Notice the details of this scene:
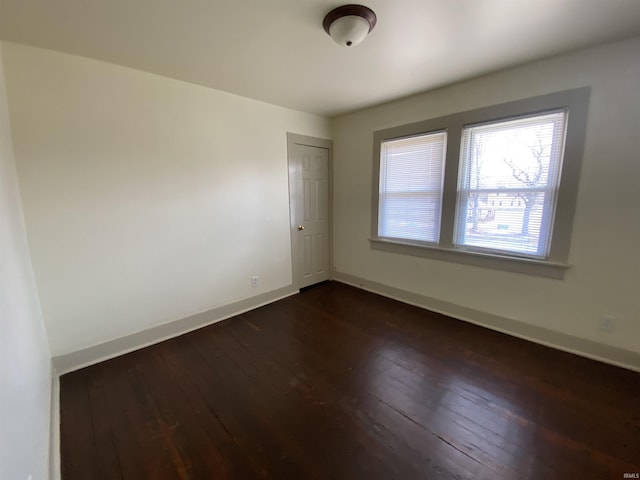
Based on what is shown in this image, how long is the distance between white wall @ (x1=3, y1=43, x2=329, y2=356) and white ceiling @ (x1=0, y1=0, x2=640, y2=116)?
25cm

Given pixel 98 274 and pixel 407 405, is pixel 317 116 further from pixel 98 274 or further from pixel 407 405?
pixel 407 405

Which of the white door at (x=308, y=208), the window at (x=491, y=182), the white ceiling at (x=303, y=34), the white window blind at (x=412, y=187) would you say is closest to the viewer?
the white ceiling at (x=303, y=34)

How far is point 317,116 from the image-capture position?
382 centimetres

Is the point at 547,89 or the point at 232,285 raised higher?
the point at 547,89

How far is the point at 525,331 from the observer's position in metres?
2.57

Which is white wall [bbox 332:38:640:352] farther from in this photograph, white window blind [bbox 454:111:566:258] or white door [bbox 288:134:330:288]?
white door [bbox 288:134:330:288]

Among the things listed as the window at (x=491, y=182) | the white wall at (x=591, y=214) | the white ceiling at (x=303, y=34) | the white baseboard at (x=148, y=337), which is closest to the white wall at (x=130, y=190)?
the white baseboard at (x=148, y=337)

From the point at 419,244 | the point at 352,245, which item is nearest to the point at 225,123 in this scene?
the point at 352,245

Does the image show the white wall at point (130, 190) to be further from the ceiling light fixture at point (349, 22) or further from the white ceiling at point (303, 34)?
the ceiling light fixture at point (349, 22)

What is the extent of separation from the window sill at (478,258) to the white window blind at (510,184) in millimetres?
81

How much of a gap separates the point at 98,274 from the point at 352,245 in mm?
2965

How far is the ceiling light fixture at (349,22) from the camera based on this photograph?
1.55 m

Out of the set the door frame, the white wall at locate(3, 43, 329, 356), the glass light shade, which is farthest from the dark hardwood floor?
the glass light shade

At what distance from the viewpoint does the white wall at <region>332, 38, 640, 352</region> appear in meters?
2.00
